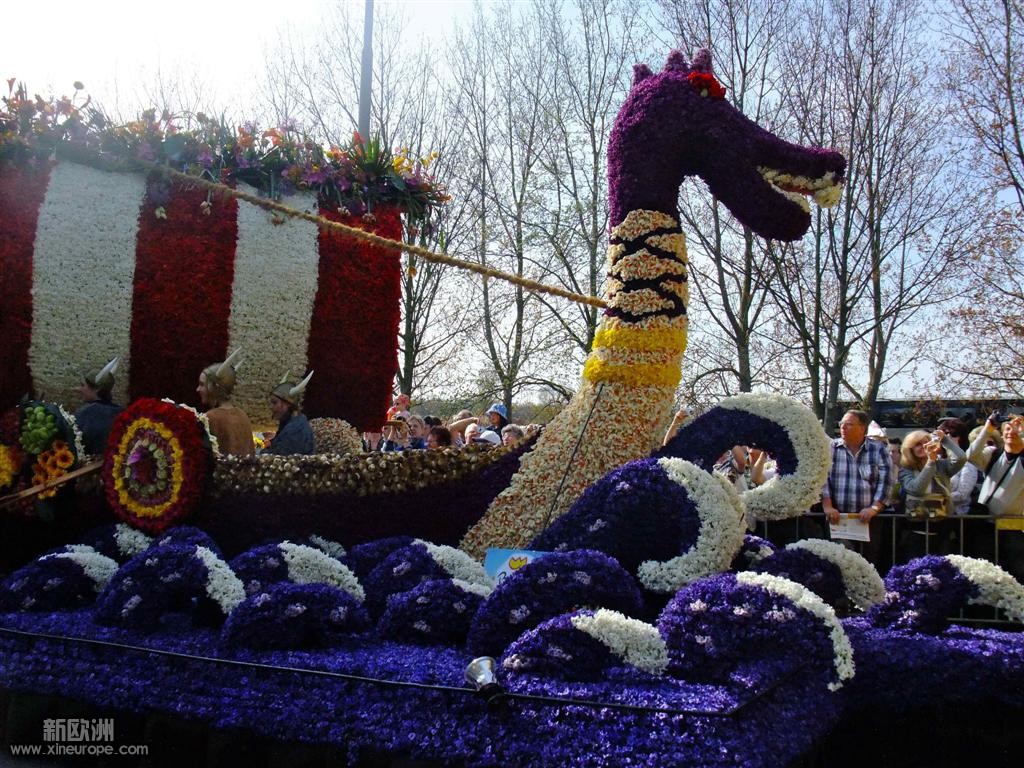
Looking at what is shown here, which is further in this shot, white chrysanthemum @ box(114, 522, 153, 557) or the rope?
the rope

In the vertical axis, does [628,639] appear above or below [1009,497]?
below

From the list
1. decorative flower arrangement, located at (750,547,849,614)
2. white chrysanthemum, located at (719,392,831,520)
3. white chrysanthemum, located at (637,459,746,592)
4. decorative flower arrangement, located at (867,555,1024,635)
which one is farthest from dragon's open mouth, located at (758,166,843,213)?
decorative flower arrangement, located at (867,555,1024,635)

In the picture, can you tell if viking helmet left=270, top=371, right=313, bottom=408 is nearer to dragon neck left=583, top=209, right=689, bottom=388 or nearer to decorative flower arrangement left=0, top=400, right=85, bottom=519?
decorative flower arrangement left=0, top=400, right=85, bottom=519

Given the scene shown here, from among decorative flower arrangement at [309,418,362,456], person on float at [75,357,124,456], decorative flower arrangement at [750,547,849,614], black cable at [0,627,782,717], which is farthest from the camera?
decorative flower arrangement at [309,418,362,456]

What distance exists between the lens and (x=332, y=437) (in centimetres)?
647

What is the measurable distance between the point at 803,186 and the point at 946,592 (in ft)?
7.28

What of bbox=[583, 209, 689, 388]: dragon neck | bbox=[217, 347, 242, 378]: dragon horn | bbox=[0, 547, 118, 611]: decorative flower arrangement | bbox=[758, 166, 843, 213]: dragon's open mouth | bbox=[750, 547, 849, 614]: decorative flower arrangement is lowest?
bbox=[0, 547, 118, 611]: decorative flower arrangement

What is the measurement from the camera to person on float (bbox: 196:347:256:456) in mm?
5875

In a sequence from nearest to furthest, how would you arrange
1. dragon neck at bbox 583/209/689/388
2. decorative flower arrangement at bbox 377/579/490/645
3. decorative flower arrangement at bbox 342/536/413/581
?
1. decorative flower arrangement at bbox 377/579/490/645
2. decorative flower arrangement at bbox 342/536/413/581
3. dragon neck at bbox 583/209/689/388

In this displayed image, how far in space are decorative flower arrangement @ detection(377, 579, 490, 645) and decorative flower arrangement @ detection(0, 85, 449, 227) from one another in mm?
3049

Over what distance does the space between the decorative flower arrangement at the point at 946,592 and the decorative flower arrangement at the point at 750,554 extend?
0.71 metres

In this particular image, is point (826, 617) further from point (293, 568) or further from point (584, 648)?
point (293, 568)

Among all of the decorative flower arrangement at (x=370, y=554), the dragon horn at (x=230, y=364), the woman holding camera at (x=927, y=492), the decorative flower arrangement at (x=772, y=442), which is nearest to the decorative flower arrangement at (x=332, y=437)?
the dragon horn at (x=230, y=364)

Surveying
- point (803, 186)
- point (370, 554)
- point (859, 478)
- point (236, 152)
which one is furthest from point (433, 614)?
point (859, 478)
